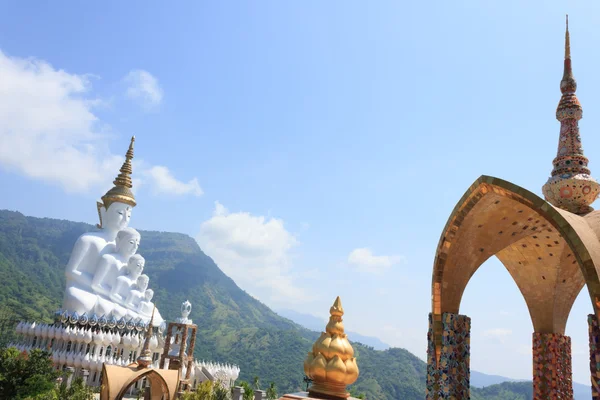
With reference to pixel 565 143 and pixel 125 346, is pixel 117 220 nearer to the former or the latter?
pixel 125 346

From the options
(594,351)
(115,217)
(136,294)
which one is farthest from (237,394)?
(594,351)

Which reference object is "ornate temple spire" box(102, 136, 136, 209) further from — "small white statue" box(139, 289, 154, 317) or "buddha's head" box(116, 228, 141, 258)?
"small white statue" box(139, 289, 154, 317)

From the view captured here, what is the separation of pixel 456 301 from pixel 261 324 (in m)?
118

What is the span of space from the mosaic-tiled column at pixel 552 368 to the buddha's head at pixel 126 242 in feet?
75.5

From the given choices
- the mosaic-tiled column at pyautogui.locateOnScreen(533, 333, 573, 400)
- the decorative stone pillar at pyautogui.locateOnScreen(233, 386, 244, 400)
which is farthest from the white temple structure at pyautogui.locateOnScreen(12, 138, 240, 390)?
the mosaic-tiled column at pyautogui.locateOnScreen(533, 333, 573, 400)

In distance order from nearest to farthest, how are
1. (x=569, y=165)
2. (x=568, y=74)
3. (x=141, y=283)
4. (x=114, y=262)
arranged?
(x=569, y=165) < (x=568, y=74) < (x=114, y=262) < (x=141, y=283)

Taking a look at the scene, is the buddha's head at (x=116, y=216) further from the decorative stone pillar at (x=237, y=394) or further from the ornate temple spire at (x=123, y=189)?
the decorative stone pillar at (x=237, y=394)

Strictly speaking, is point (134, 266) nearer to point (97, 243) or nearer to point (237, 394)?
point (97, 243)

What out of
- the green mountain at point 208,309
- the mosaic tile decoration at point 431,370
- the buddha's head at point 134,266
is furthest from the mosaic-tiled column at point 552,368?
the buddha's head at point 134,266

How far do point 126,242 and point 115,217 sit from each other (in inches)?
73.4

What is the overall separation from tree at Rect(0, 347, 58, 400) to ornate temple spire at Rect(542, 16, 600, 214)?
15.2 metres

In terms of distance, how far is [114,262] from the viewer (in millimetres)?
26141

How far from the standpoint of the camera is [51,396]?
49.0 ft

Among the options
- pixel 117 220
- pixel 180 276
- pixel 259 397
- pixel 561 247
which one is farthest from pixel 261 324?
pixel 561 247
